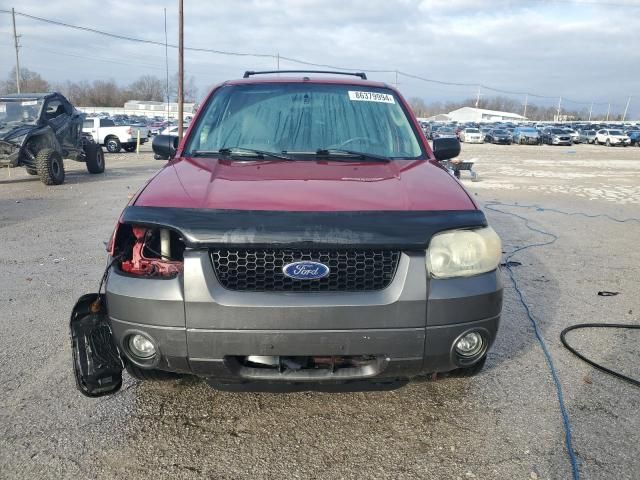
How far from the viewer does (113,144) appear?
26.7 m

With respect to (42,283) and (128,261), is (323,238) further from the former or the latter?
(42,283)

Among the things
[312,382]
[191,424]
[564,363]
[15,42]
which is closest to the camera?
[312,382]

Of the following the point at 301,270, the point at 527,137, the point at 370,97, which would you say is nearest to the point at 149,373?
the point at 301,270

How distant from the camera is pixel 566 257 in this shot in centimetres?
618

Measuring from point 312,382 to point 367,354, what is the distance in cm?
28

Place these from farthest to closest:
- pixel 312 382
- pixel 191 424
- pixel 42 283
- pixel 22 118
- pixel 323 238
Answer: pixel 22 118, pixel 42 283, pixel 191 424, pixel 312 382, pixel 323 238

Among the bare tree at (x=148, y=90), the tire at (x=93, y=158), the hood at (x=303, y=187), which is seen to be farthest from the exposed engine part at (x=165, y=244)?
the bare tree at (x=148, y=90)

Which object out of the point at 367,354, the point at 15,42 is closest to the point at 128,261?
the point at 367,354

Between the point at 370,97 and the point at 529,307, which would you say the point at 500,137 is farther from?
the point at 370,97

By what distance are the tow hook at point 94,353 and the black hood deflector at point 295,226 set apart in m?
0.61

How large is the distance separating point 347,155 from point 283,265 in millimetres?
1235

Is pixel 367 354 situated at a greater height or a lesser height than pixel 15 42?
lesser

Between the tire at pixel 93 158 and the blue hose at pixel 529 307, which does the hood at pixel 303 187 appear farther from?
the tire at pixel 93 158

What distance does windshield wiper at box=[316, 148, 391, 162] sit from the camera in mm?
3189
